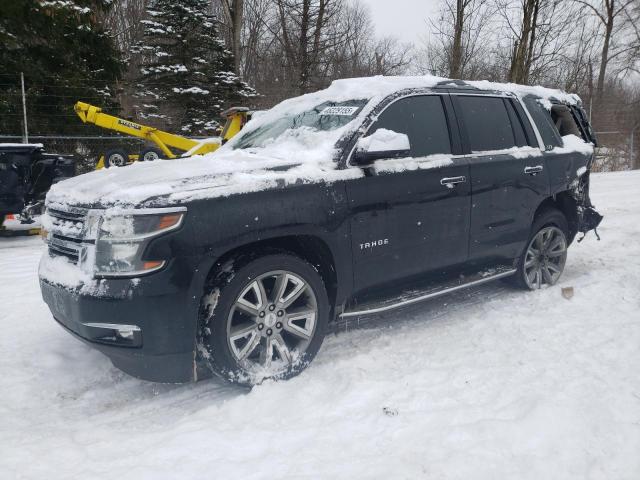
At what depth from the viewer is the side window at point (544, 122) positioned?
4.76m

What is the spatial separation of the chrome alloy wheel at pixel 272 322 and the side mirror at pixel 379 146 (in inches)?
36.5

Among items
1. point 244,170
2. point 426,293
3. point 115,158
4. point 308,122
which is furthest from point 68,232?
point 115,158

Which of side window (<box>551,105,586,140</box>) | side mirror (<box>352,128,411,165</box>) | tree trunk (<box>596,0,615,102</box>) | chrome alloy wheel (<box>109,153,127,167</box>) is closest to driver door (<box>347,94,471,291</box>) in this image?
side mirror (<box>352,128,411,165</box>)

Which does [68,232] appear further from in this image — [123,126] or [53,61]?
[53,61]

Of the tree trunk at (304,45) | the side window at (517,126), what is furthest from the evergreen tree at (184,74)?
the side window at (517,126)

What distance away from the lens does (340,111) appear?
3705mm

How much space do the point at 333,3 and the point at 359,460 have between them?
2255cm

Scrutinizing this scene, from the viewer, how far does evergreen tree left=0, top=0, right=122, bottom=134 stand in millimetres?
12836

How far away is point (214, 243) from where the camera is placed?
275 centimetres

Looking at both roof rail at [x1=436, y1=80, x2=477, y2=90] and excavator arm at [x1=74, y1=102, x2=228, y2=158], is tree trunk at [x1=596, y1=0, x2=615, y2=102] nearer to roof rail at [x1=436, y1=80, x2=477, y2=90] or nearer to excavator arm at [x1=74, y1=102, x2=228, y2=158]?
excavator arm at [x1=74, y1=102, x2=228, y2=158]

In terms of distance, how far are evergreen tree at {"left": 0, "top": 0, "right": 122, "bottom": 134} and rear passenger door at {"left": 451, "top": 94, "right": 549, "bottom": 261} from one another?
41.5 feet

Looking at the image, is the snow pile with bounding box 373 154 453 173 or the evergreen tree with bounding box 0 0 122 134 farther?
the evergreen tree with bounding box 0 0 122 134

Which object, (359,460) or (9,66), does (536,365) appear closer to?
(359,460)

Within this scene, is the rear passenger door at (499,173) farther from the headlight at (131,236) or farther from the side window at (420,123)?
the headlight at (131,236)
